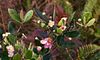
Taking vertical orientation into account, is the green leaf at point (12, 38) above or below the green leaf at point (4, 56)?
above

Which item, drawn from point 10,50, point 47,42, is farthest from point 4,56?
point 47,42

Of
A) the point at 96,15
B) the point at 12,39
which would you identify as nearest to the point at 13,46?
the point at 12,39

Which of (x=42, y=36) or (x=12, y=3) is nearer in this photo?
(x=42, y=36)

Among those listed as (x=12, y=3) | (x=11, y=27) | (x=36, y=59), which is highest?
(x=12, y=3)

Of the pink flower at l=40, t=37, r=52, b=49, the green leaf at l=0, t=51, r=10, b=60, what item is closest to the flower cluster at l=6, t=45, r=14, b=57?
the green leaf at l=0, t=51, r=10, b=60

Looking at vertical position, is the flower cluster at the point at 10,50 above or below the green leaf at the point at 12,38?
below

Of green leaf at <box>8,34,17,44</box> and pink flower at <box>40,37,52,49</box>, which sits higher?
green leaf at <box>8,34,17,44</box>

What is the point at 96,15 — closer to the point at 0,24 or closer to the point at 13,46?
the point at 0,24

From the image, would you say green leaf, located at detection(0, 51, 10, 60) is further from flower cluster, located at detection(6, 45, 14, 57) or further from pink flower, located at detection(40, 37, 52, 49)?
pink flower, located at detection(40, 37, 52, 49)

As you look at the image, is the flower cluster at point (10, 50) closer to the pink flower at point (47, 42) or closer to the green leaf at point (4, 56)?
the green leaf at point (4, 56)

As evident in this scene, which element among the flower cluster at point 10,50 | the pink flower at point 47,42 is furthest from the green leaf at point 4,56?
the pink flower at point 47,42

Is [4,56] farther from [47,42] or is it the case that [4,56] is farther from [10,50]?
[47,42]
